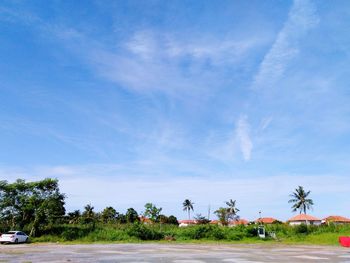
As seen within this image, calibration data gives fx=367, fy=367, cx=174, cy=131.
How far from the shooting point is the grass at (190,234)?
45.5 m

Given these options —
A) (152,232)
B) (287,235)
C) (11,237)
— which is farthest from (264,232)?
(11,237)

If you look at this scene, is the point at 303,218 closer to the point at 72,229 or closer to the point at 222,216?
the point at 222,216

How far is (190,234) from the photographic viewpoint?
49.6 m

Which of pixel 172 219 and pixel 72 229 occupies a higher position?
pixel 172 219

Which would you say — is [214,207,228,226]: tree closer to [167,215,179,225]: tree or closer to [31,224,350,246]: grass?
[167,215,179,225]: tree

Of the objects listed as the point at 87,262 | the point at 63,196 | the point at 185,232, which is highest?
the point at 63,196

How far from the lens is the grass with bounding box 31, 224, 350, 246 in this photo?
45500 mm

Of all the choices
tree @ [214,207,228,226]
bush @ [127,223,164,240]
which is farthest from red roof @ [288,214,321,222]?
bush @ [127,223,164,240]

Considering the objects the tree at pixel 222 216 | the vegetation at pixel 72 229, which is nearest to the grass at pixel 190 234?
the vegetation at pixel 72 229

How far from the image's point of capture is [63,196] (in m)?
46.9

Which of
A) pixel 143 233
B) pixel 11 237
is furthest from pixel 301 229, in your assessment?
pixel 11 237

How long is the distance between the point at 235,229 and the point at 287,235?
7.34m

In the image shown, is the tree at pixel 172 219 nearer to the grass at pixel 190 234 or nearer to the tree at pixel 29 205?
the grass at pixel 190 234

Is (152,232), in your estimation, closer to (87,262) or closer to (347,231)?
(347,231)
